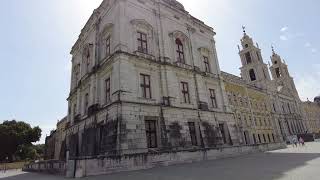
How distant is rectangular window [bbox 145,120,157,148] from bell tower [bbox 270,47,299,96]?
6398 cm

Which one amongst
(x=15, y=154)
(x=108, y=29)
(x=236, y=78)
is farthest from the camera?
(x=15, y=154)

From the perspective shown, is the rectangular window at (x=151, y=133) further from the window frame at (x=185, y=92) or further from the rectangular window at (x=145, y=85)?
the window frame at (x=185, y=92)

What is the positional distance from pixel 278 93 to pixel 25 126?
214 ft

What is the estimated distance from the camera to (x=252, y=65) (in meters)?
58.6

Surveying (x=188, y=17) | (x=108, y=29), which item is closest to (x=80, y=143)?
(x=108, y=29)

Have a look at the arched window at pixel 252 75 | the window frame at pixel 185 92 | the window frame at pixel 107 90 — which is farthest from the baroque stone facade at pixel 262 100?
the window frame at pixel 107 90

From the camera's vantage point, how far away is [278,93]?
61.2m

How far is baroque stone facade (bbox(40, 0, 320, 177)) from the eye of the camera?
16719 mm

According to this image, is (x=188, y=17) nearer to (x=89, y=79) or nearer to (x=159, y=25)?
(x=159, y=25)

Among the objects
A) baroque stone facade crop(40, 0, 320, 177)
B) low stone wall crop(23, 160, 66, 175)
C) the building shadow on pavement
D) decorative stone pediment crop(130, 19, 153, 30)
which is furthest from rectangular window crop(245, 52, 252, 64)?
low stone wall crop(23, 160, 66, 175)

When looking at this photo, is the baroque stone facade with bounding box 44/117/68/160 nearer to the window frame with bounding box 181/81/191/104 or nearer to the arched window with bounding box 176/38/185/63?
the window frame with bounding box 181/81/191/104

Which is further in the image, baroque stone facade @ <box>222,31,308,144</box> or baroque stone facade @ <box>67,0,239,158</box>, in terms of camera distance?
baroque stone facade @ <box>222,31,308,144</box>

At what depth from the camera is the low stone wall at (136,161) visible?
Answer: 12352 mm

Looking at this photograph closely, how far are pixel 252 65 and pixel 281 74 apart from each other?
65.3 feet
